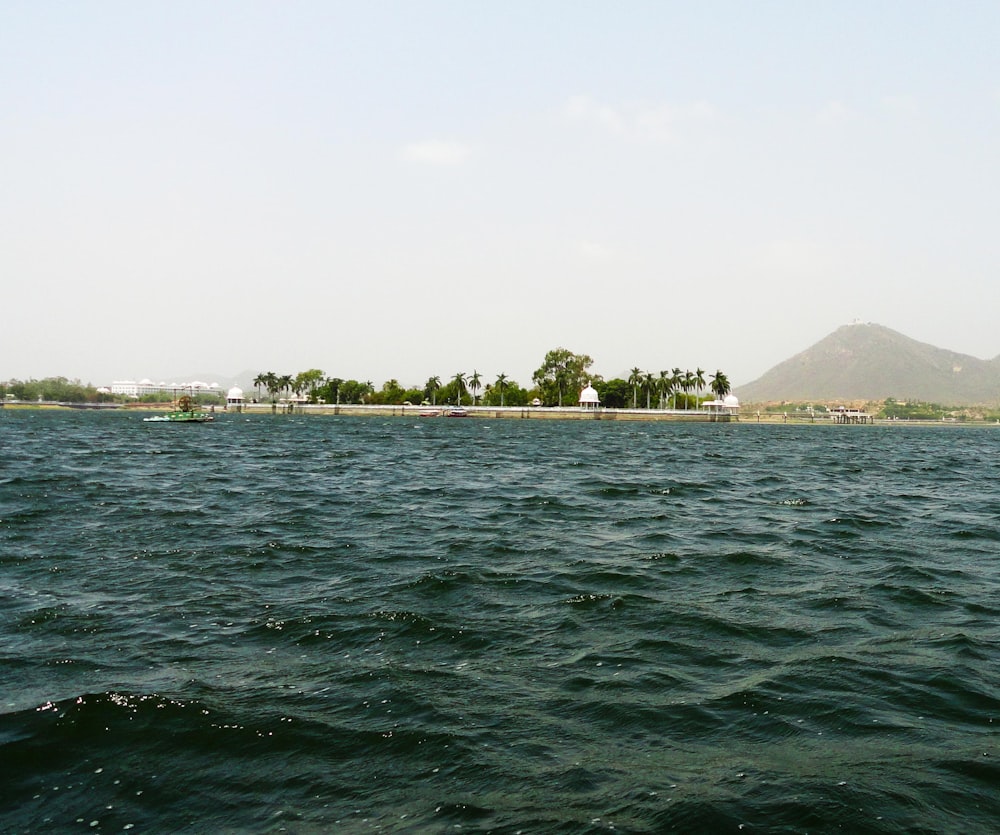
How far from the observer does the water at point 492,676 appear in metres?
6.50

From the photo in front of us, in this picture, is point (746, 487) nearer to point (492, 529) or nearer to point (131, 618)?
point (492, 529)

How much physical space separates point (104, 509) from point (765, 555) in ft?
64.7

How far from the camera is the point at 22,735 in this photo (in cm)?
753

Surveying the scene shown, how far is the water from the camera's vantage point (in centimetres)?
650

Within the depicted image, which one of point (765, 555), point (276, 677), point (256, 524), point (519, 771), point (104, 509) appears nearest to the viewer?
point (519, 771)

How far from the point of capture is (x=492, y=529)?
70.0 feet

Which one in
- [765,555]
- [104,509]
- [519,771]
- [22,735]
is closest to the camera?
[519,771]

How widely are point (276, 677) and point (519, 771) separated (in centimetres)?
381

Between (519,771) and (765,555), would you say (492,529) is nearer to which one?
(765,555)

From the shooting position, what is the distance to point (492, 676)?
9.47 meters

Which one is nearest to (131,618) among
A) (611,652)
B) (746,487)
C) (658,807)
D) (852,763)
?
(611,652)

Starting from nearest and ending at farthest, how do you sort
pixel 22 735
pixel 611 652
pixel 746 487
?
pixel 22 735, pixel 611 652, pixel 746 487

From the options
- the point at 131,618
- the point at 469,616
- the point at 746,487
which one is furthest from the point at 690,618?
the point at 746,487

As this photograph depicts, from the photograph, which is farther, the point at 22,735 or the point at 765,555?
the point at 765,555
